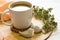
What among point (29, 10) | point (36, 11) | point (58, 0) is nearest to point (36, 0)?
point (58, 0)

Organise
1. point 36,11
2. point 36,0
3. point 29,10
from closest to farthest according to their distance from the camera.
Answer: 1. point 29,10
2. point 36,11
3. point 36,0

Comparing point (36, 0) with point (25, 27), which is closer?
point (25, 27)

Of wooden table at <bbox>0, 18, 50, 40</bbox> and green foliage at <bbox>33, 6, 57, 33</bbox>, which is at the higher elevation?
green foliage at <bbox>33, 6, 57, 33</bbox>

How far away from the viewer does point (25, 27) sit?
0.53 metres

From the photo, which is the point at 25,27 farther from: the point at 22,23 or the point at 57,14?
the point at 57,14

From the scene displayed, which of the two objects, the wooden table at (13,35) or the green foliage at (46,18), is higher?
the green foliage at (46,18)

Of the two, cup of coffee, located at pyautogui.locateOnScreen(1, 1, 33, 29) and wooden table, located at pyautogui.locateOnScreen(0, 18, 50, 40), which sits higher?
cup of coffee, located at pyautogui.locateOnScreen(1, 1, 33, 29)

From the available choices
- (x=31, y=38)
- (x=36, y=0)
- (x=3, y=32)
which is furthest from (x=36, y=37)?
(x=36, y=0)

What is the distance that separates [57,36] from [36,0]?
34 cm

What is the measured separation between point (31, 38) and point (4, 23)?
12cm

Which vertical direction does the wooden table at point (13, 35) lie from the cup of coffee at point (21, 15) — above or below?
below

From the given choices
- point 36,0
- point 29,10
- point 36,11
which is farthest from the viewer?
point 36,0

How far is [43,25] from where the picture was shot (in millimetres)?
545

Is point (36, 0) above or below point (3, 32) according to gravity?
above
